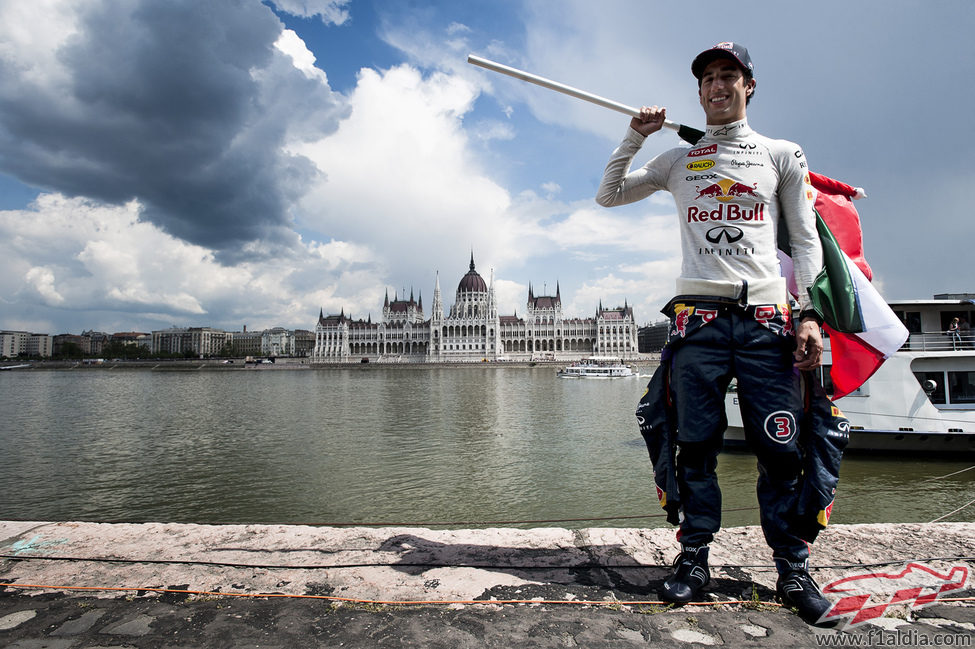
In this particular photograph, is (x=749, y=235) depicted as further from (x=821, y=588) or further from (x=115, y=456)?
(x=115, y=456)

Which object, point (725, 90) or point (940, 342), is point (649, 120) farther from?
point (940, 342)

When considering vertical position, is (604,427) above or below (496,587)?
below

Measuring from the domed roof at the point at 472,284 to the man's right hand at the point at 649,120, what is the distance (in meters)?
115

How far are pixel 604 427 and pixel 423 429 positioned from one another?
5.88m

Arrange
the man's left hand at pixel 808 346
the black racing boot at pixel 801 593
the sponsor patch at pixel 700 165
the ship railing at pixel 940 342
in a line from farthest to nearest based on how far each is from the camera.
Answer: the ship railing at pixel 940 342, the sponsor patch at pixel 700 165, the man's left hand at pixel 808 346, the black racing boot at pixel 801 593

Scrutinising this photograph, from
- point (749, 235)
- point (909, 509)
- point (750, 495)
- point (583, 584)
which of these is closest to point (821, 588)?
point (583, 584)

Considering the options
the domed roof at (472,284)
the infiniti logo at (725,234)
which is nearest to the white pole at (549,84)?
the infiniti logo at (725,234)

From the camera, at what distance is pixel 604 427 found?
1675cm

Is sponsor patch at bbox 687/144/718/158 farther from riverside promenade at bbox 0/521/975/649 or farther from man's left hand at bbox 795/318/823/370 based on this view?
riverside promenade at bbox 0/521/975/649

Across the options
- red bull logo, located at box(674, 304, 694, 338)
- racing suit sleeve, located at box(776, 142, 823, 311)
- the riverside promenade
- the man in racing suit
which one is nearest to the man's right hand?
the man in racing suit

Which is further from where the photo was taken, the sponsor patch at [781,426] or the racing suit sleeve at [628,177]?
the racing suit sleeve at [628,177]

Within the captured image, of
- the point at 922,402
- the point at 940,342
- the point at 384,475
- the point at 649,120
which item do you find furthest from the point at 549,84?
the point at 940,342

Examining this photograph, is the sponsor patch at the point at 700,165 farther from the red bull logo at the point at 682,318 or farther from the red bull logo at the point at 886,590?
the red bull logo at the point at 886,590

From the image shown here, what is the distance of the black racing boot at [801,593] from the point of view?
79.5 inches
